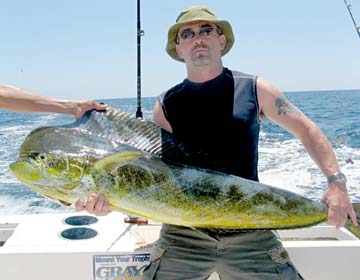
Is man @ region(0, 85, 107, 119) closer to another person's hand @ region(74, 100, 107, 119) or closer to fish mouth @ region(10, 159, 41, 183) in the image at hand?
another person's hand @ region(74, 100, 107, 119)

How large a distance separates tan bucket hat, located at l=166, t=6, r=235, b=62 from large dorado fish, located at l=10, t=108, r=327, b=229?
754 mm

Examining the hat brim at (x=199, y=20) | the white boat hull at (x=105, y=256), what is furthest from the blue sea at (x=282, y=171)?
the hat brim at (x=199, y=20)

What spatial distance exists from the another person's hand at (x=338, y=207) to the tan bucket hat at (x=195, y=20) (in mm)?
1158

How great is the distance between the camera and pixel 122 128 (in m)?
2.05

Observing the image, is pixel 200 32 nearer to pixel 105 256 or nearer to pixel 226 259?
pixel 226 259

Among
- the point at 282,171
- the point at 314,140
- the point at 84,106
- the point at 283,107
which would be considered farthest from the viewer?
the point at 282,171

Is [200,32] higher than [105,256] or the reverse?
higher

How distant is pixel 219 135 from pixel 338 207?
0.77m

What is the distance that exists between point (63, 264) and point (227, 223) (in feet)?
3.91

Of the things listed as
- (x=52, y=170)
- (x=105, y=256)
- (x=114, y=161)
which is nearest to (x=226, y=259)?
(x=105, y=256)

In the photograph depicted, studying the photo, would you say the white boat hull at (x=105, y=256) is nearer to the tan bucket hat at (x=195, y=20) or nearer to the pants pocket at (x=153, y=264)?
the pants pocket at (x=153, y=264)

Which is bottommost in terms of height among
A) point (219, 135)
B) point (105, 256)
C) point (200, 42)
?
point (105, 256)

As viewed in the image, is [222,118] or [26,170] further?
[222,118]

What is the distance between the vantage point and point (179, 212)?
6.18ft
